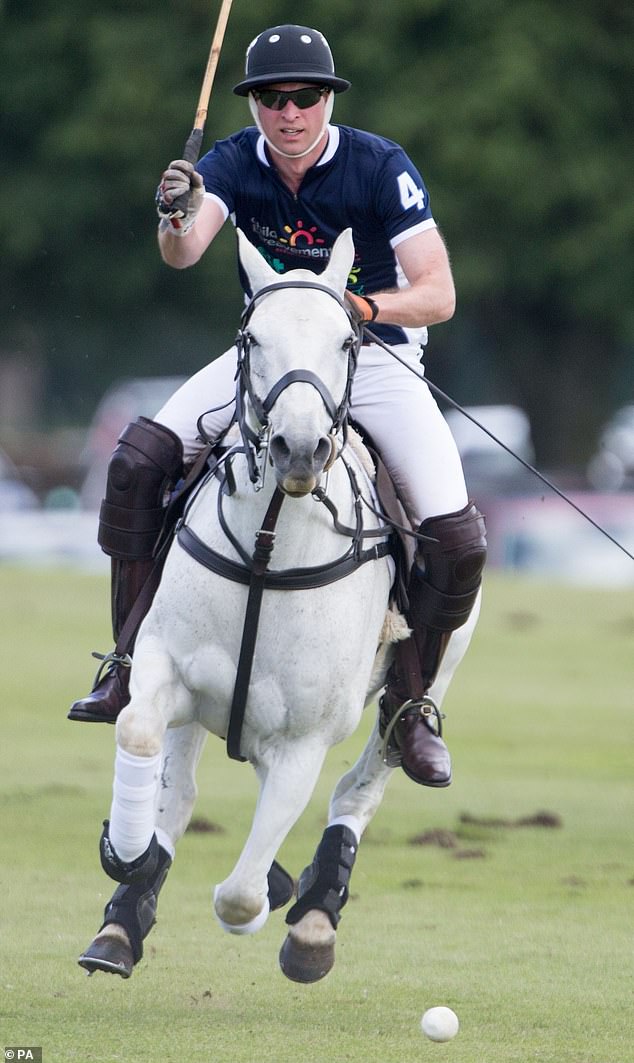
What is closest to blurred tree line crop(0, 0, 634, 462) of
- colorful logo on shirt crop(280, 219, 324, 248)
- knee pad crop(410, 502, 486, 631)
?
colorful logo on shirt crop(280, 219, 324, 248)

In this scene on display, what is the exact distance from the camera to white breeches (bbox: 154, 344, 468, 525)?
Result: 622 cm

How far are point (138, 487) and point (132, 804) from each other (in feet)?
3.59

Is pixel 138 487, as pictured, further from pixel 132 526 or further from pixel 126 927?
pixel 126 927

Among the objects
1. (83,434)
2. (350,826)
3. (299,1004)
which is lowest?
(83,434)

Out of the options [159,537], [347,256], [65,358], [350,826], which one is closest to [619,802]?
[350,826]

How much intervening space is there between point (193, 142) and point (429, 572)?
5.33 ft

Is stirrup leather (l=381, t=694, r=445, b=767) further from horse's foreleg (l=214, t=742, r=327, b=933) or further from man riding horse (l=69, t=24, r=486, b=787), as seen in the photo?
horse's foreleg (l=214, t=742, r=327, b=933)

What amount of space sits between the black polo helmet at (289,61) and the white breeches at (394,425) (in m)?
0.93

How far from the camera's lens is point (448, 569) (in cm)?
624

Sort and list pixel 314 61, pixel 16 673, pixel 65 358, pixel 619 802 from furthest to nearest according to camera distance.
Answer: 1. pixel 65 358
2. pixel 16 673
3. pixel 619 802
4. pixel 314 61

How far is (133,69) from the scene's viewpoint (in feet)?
87.6

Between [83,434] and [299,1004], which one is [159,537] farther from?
[83,434]

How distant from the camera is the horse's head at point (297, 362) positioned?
4852mm

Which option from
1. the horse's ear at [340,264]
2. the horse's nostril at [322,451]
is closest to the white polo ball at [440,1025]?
the horse's nostril at [322,451]
